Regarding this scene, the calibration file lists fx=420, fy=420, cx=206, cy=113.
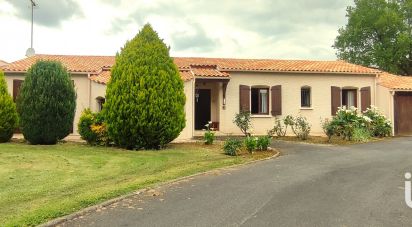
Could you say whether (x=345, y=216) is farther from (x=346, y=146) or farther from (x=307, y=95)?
(x=307, y=95)

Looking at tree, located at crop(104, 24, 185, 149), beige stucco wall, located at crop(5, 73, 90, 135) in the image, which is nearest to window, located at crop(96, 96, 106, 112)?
beige stucco wall, located at crop(5, 73, 90, 135)

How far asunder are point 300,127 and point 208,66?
6.05 metres

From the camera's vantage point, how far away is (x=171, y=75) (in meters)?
14.6

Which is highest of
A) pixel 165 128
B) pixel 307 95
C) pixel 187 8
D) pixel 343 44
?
pixel 343 44

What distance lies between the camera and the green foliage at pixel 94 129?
49.8 feet

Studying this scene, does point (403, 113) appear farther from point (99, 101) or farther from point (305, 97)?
point (99, 101)

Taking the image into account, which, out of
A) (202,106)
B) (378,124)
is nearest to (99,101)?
(202,106)

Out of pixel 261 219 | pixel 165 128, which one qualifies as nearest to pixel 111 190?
pixel 261 219

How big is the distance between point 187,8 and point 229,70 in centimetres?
645

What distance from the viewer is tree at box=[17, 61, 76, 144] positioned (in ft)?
49.6

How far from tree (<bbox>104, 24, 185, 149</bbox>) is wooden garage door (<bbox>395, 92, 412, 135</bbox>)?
13729 millimetres

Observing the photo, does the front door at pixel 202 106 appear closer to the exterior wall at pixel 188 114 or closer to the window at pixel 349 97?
the exterior wall at pixel 188 114

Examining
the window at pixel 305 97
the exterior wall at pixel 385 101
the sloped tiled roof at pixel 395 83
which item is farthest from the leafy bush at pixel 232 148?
the sloped tiled roof at pixel 395 83

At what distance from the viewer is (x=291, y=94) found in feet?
72.6
